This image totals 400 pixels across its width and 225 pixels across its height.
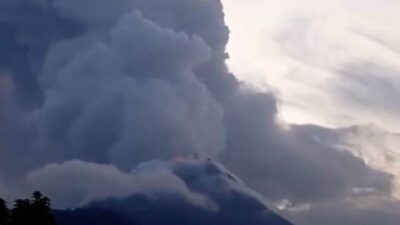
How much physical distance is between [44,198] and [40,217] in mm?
1889

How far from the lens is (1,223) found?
68875 mm

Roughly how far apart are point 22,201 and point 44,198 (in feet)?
5.02

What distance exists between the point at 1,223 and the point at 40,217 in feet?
11.6

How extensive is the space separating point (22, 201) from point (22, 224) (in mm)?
2231

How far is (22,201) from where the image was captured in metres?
68.8

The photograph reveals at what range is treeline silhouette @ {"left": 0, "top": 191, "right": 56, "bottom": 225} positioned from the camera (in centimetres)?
6662

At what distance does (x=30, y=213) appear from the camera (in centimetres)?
6688

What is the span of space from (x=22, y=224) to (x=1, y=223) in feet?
8.12

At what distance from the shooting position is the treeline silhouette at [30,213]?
219ft

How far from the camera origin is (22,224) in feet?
220

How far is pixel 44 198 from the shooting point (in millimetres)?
68188

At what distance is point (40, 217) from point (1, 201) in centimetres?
433
